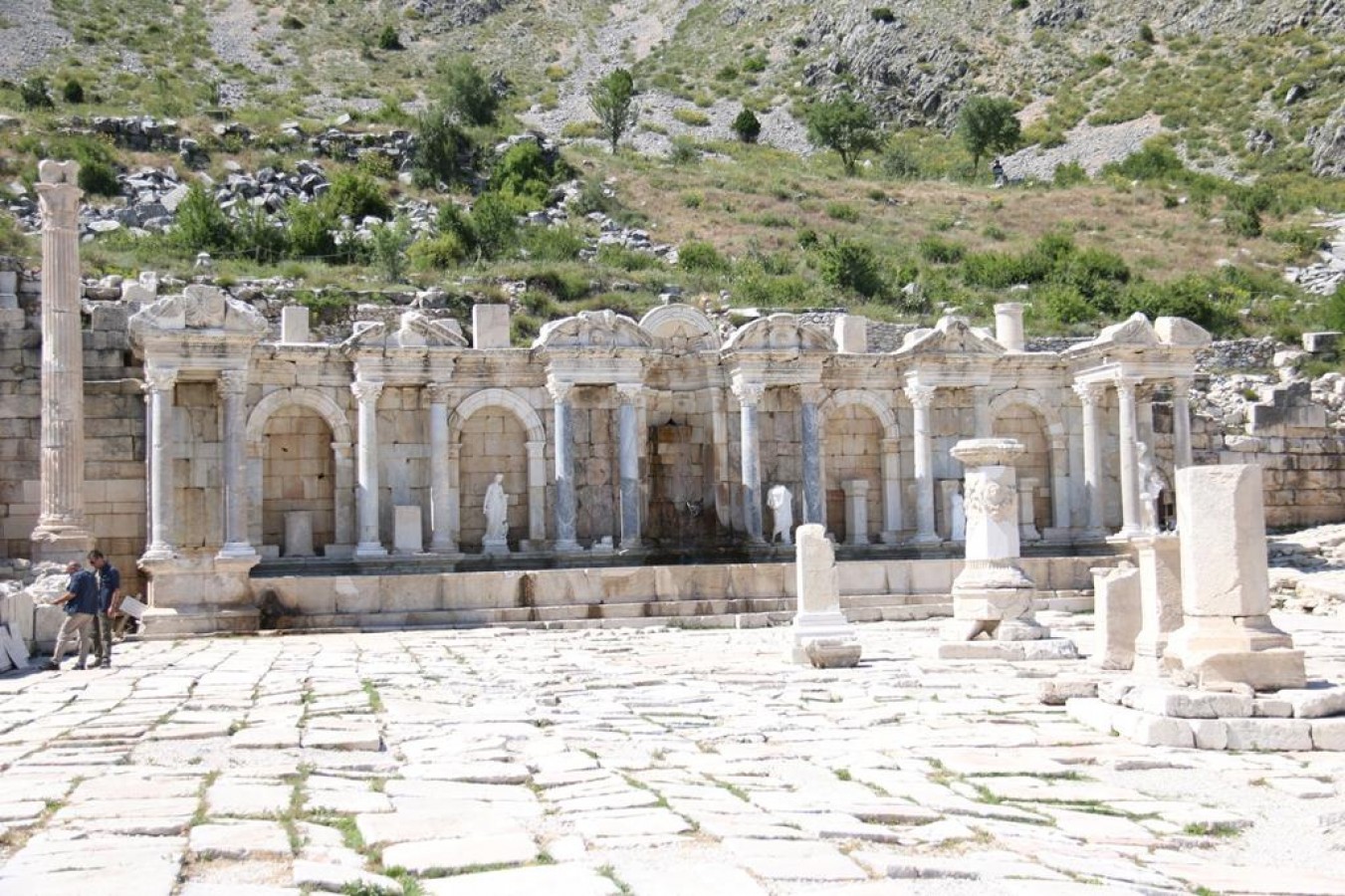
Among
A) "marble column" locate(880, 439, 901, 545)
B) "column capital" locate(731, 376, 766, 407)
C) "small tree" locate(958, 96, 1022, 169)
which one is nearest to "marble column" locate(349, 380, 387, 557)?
"column capital" locate(731, 376, 766, 407)

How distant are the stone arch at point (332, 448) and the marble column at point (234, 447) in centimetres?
237

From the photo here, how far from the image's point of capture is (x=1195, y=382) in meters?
38.2

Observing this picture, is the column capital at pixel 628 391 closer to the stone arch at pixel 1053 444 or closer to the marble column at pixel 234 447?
the marble column at pixel 234 447

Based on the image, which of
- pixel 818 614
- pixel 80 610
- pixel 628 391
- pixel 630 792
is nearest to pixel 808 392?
pixel 628 391

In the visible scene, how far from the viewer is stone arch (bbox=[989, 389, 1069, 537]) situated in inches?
1213

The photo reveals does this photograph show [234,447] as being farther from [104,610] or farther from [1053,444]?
[1053,444]

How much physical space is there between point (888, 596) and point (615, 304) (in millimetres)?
17900

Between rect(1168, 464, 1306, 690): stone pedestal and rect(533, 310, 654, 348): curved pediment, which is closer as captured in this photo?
rect(1168, 464, 1306, 690): stone pedestal

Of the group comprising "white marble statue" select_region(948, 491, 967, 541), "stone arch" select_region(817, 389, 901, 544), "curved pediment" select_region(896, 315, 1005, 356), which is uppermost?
"curved pediment" select_region(896, 315, 1005, 356)

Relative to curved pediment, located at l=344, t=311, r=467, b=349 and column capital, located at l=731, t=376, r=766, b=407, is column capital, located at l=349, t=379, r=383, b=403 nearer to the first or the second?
curved pediment, located at l=344, t=311, r=467, b=349

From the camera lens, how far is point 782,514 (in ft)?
94.6

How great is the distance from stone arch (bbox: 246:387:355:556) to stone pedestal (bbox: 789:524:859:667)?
13251mm

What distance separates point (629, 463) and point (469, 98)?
42.2 m

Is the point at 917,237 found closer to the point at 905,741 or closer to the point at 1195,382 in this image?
the point at 1195,382
